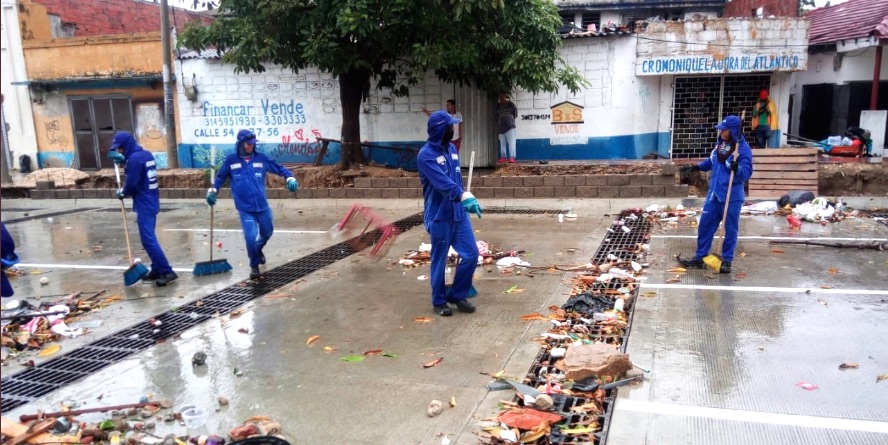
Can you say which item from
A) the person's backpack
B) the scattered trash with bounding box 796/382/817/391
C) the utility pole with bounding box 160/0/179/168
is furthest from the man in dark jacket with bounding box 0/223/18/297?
the person's backpack

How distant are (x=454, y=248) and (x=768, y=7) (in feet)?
56.3

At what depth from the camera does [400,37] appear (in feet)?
41.6

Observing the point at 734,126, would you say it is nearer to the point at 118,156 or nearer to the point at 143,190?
the point at 143,190

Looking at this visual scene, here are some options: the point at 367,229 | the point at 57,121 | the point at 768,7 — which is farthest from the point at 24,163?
the point at 768,7

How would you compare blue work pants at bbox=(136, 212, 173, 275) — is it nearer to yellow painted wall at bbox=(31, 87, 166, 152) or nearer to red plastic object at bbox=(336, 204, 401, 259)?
red plastic object at bbox=(336, 204, 401, 259)

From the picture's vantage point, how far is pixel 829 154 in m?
13.9

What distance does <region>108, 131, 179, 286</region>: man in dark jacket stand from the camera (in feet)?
23.1

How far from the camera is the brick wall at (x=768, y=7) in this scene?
701 inches

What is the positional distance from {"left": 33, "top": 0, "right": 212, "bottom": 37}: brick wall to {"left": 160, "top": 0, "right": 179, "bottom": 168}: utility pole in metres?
4.04

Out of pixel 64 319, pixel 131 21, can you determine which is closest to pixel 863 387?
pixel 64 319

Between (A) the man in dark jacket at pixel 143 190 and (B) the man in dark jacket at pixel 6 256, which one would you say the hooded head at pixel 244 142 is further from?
(B) the man in dark jacket at pixel 6 256

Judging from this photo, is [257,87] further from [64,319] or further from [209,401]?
[209,401]

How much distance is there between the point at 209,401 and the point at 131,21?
78.0 ft

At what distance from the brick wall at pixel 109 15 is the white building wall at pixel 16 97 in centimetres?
142
